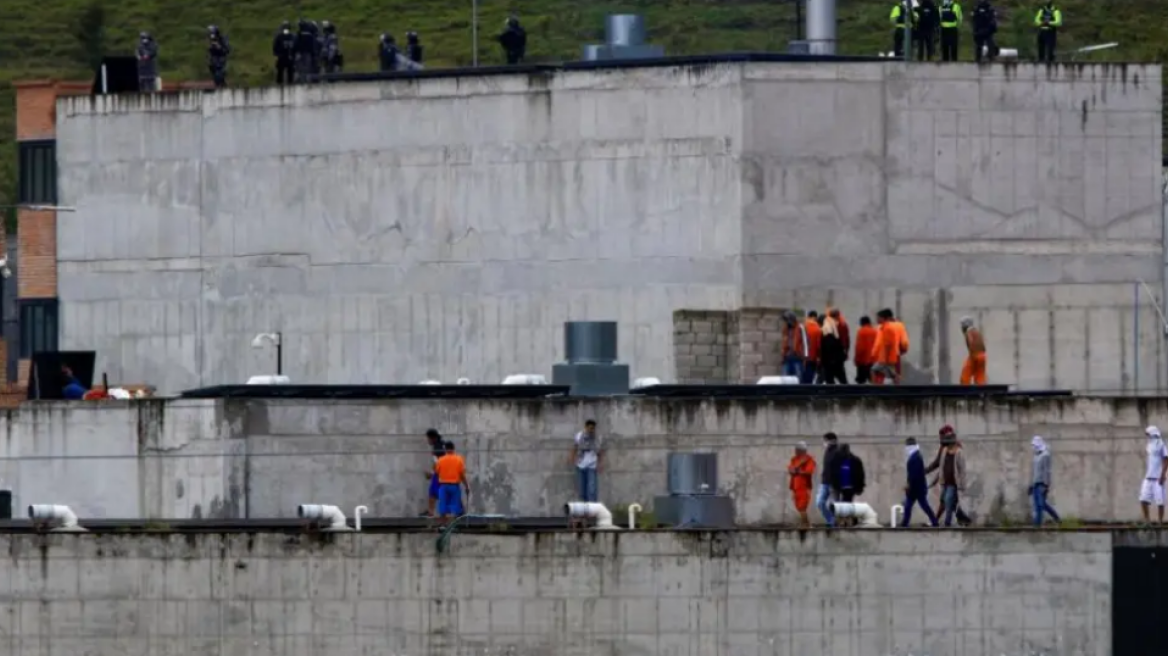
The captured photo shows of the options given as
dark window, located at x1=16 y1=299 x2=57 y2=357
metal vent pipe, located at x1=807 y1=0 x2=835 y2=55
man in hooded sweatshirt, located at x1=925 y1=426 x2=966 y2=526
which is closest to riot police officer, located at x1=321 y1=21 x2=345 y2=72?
metal vent pipe, located at x1=807 y1=0 x2=835 y2=55

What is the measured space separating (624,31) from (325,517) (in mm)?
20208

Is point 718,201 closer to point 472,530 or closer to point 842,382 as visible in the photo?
point 842,382

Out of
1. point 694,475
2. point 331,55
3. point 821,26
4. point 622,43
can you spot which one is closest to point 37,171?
point 331,55

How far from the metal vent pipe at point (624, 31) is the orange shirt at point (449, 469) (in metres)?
17.0

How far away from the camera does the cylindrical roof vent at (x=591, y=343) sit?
56.7 metres

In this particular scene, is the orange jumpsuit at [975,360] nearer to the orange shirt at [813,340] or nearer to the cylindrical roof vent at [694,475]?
the orange shirt at [813,340]

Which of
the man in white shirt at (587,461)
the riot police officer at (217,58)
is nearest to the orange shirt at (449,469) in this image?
the man in white shirt at (587,461)

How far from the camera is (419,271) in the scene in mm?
65938

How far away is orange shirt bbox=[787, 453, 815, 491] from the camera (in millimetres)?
50719

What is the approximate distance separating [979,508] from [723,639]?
5.21m

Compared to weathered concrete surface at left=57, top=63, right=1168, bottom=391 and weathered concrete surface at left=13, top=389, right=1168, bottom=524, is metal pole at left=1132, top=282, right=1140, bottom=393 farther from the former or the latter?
weathered concrete surface at left=13, top=389, right=1168, bottom=524

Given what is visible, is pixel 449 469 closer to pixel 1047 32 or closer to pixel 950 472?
pixel 950 472

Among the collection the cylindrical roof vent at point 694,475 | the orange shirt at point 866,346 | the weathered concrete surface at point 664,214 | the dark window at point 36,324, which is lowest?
the cylindrical roof vent at point 694,475

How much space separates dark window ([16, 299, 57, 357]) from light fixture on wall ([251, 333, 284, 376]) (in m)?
9.15
